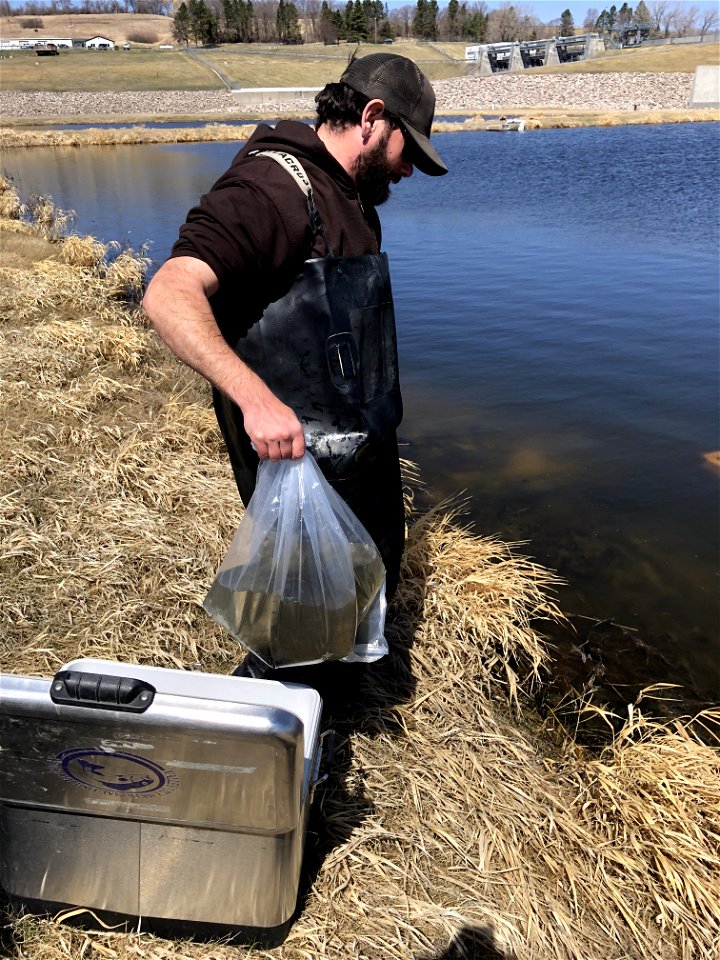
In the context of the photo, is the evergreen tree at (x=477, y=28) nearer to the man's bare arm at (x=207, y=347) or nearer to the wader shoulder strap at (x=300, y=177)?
the wader shoulder strap at (x=300, y=177)

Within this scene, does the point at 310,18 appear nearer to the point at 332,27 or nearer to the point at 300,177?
the point at 332,27

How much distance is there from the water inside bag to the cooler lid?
0.78 ft

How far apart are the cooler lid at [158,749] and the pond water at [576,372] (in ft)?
10.1

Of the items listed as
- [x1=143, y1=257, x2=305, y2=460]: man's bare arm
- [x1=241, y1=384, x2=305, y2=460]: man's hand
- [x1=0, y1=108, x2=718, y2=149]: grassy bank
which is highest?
[x1=0, y1=108, x2=718, y2=149]: grassy bank

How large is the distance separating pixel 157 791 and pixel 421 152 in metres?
1.98

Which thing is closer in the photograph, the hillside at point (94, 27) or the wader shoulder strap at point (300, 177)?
the wader shoulder strap at point (300, 177)

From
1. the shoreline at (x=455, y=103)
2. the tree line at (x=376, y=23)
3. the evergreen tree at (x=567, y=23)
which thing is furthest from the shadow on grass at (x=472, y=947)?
the evergreen tree at (x=567, y=23)

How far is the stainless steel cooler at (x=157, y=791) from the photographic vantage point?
1613mm

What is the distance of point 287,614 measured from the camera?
6.60ft

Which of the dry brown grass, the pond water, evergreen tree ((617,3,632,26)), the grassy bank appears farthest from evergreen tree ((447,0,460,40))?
the dry brown grass

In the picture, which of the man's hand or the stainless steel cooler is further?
the man's hand

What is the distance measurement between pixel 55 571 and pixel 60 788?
1.90 m

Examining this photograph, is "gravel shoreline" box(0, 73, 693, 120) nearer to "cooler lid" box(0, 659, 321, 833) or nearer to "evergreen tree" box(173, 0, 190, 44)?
"evergreen tree" box(173, 0, 190, 44)

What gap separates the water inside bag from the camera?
199cm
